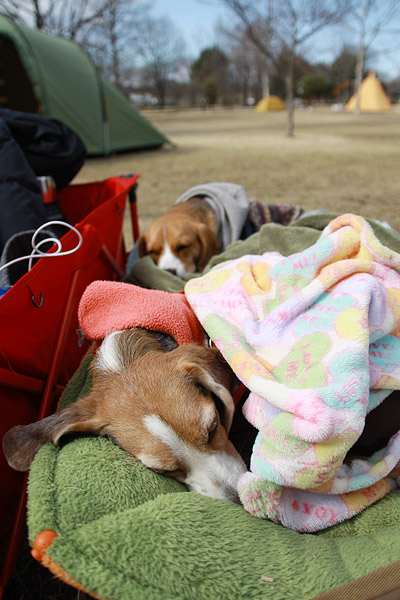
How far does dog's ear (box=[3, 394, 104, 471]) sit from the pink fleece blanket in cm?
57

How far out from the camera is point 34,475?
1.63m

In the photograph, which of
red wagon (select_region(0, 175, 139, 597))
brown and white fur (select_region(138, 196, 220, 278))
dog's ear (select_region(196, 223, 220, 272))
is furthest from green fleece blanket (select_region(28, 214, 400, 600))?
dog's ear (select_region(196, 223, 220, 272))

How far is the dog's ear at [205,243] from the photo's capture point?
175 inches

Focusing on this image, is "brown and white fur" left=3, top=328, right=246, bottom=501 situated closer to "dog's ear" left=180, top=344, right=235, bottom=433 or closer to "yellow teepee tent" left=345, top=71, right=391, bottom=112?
"dog's ear" left=180, top=344, right=235, bottom=433

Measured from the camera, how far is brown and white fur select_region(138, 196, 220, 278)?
4.32 metres

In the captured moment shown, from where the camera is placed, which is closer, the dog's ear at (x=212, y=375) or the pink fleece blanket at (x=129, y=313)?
the dog's ear at (x=212, y=375)

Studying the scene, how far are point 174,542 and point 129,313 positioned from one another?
3.99 ft

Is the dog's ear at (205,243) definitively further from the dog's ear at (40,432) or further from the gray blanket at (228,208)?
the dog's ear at (40,432)

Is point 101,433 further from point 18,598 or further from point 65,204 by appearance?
point 65,204

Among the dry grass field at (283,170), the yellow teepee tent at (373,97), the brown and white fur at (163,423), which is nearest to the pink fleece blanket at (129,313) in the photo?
the brown and white fur at (163,423)

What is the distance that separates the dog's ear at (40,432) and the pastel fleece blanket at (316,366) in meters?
0.69

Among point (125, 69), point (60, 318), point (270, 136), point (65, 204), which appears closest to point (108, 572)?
point (60, 318)

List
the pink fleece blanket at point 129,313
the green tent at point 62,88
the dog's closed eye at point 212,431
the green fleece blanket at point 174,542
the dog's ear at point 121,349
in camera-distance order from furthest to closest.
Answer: the green tent at point 62,88
the pink fleece blanket at point 129,313
the dog's ear at point 121,349
the dog's closed eye at point 212,431
the green fleece blanket at point 174,542

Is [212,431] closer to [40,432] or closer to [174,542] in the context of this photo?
[174,542]
